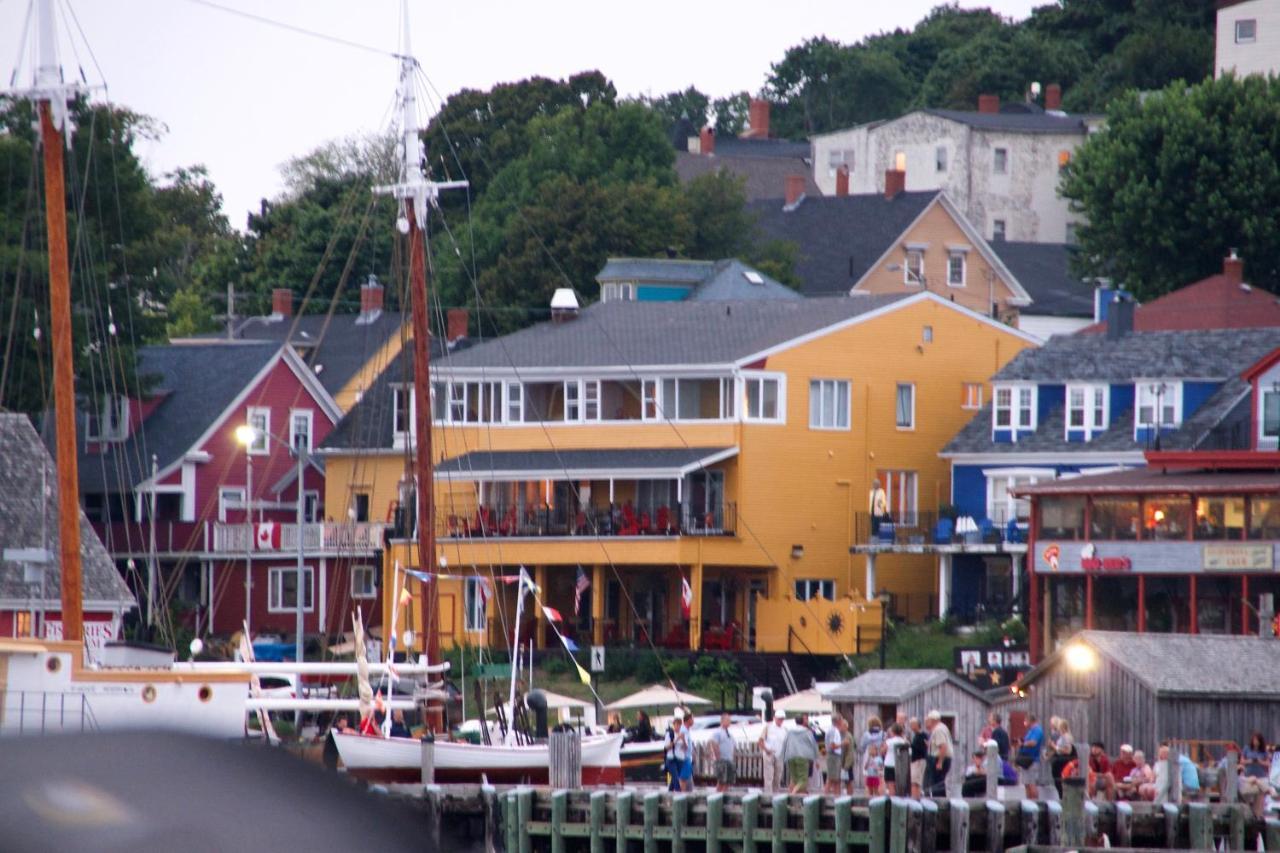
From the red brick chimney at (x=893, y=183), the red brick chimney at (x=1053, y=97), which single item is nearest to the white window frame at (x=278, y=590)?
the red brick chimney at (x=893, y=183)

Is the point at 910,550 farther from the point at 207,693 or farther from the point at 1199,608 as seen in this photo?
the point at 207,693

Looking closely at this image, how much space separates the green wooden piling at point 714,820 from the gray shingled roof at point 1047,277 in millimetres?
66611

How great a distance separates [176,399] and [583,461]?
17.0 m

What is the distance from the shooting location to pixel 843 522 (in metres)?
63.6

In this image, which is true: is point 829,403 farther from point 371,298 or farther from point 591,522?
point 371,298

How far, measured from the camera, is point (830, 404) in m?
64.1

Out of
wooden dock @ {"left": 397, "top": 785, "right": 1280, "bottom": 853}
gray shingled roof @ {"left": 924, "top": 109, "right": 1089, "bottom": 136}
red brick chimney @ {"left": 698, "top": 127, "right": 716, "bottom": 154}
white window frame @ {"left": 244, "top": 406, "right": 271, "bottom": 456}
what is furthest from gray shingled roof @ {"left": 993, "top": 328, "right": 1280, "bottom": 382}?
red brick chimney @ {"left": 698, "top": 127, "right": 716, "bottom": 154}

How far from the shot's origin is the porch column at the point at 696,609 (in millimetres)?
58906

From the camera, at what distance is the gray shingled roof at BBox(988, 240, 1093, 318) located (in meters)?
91.1

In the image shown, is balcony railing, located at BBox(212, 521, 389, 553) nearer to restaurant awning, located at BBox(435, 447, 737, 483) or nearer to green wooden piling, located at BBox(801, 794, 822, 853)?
restaurant awning, located at BBox(435, 447, 737, 483)

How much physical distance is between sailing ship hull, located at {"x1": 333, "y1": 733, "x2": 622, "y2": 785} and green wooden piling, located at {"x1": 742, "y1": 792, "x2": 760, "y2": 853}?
7.87 m

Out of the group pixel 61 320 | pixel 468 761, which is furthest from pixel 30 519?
pixel 468 761

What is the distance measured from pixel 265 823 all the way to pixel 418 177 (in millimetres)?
36902

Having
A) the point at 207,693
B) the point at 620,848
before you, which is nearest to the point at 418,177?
the point at 207,693
